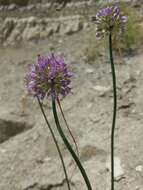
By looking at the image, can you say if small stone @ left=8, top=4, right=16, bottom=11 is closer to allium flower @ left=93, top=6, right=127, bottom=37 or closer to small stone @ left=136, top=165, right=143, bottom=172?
small stone @ left=136, top=165, right=143, bottom=172

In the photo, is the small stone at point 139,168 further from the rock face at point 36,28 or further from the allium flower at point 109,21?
the rock face at point 36,28

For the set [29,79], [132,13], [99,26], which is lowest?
[132,13]

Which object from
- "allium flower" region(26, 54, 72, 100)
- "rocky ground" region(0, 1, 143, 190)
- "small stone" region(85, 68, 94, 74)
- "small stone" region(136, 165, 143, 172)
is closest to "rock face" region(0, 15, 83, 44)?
"rocky ground" region(0, 1, 143, 190)

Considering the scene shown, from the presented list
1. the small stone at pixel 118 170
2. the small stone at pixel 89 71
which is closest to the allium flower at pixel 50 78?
the small stone at pixel 118 170

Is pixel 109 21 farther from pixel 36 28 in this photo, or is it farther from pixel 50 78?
pixel 36 28

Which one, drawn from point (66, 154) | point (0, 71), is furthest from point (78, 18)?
point (66, 154)

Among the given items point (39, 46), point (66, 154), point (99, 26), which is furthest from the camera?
point (39, 46)

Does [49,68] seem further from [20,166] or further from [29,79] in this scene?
[20,166]
